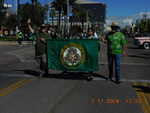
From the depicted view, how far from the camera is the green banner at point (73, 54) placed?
11.0 m

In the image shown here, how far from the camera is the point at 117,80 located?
10.8 m

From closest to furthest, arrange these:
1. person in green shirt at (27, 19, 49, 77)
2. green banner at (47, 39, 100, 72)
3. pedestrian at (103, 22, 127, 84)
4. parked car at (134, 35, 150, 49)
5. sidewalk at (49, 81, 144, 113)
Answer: sidewalk at (49, 81, 144, 113) < pedestrian at (103, 22, 127, 84) < green banner at (47, 39, 100, 72) < person in green shirt at (27, 19, 49, 77) < parked car at (134, 35, 150, 49)

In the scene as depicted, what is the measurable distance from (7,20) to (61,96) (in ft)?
252

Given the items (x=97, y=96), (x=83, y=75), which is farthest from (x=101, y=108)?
(x=83, y=75)

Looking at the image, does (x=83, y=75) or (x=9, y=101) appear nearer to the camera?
(x=9, y=101)

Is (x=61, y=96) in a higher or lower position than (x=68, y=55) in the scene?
lower

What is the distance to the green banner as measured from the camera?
11.0m

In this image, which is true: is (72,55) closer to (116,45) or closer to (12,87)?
(116,45)

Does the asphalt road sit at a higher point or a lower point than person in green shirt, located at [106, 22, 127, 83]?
lower

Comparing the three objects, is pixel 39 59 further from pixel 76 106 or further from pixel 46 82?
pixel 76 106

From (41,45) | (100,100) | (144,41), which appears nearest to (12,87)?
(41,45)

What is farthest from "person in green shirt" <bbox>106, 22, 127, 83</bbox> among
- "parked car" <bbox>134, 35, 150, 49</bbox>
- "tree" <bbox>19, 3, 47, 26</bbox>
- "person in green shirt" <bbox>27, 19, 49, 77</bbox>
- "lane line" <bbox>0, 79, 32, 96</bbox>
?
"tree" <bbox>19, 3, 47, 26</bbox>

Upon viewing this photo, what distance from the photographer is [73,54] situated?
11.2 meters

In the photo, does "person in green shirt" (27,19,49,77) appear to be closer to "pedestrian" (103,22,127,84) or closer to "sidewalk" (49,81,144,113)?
"sidewalk" (49,81,144,113)
